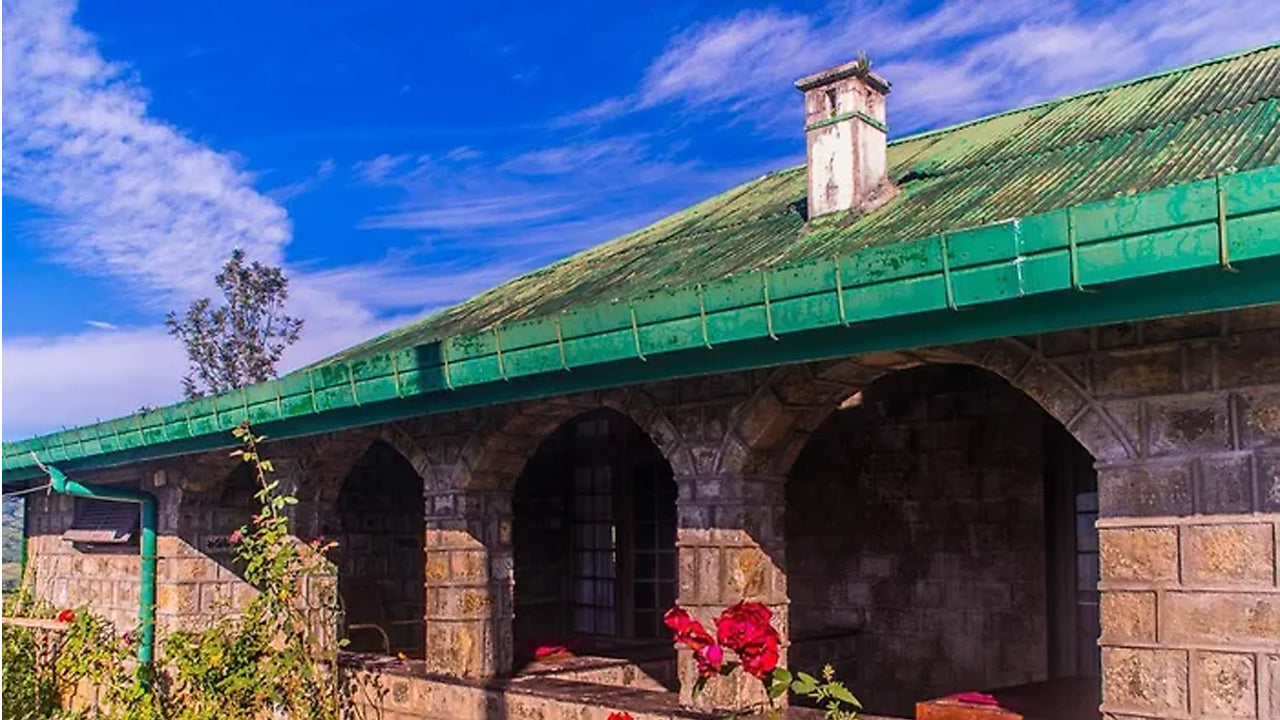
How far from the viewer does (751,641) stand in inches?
128

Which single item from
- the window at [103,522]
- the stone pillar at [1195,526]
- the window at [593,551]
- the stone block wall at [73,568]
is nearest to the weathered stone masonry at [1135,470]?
the stone pillar at [1195,526]

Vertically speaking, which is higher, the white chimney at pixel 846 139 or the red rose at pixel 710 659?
the white chimney at pixel 846 139

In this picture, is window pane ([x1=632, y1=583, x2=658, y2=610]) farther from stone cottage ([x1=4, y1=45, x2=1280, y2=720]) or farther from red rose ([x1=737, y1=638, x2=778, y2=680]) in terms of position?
red rose ([x1=737, y1=638, x2=778, y2=680])

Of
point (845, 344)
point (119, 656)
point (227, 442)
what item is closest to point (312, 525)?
point (227, 442)

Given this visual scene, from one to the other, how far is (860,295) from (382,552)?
8582 millimetres

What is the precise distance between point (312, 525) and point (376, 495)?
8.20 ft

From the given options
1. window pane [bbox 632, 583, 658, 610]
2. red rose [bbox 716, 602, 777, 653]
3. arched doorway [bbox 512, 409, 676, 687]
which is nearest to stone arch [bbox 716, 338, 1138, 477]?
red rose [bbox 716, 602, 777, 653]

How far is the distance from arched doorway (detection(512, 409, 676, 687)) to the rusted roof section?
1.88 meters

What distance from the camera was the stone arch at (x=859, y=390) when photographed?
504 cm

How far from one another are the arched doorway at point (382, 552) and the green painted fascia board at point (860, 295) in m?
4.11

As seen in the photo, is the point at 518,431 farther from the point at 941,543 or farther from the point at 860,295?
the point at 860,295

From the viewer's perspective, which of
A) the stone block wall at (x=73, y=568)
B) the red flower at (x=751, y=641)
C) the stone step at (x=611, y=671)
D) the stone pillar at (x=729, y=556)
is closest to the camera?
the red flower at (x=751, y=641)

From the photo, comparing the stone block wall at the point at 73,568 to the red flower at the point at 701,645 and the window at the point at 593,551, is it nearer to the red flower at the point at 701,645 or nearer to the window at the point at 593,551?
the window at the point at 593,551

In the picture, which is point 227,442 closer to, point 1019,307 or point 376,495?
point 376,495
